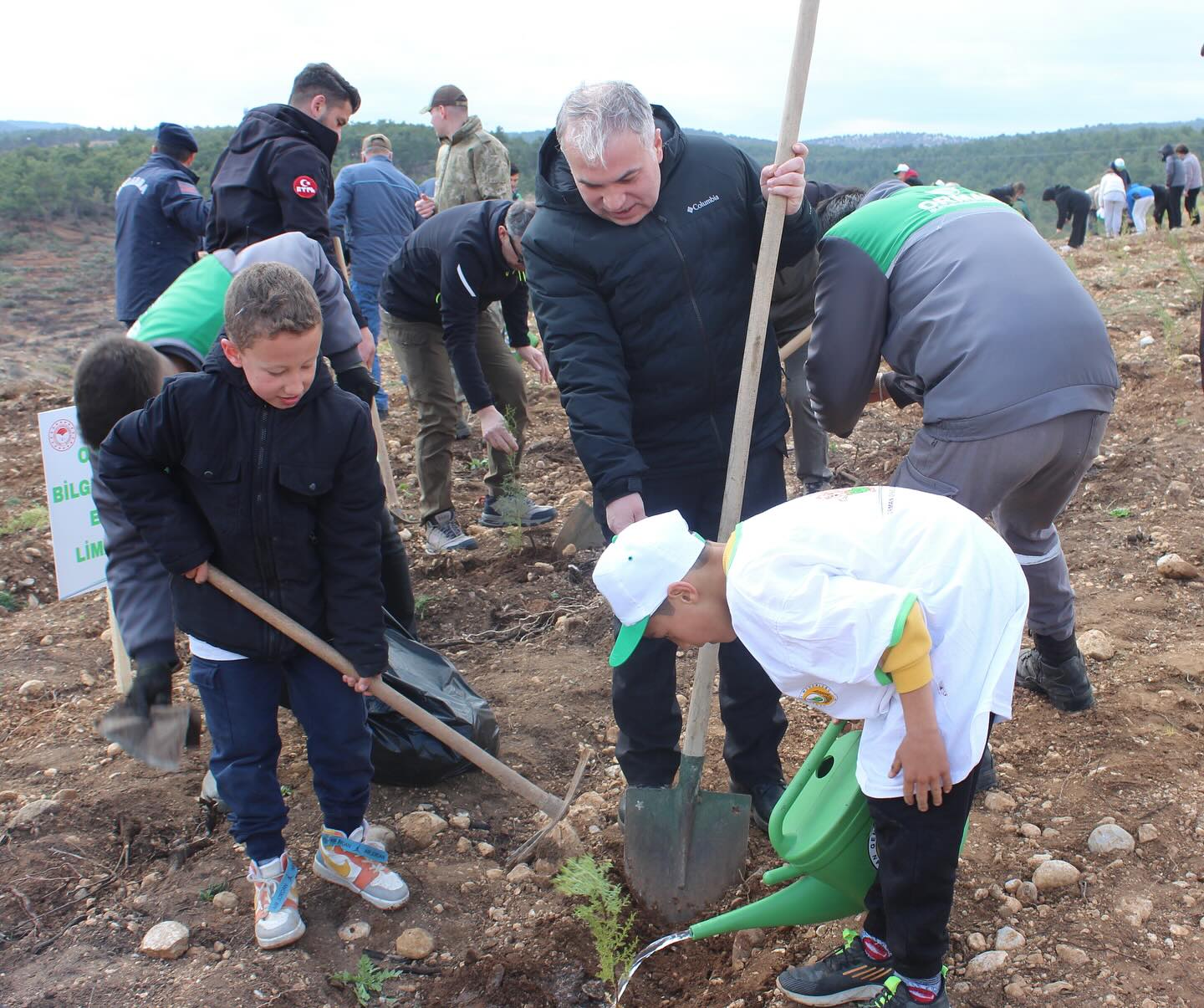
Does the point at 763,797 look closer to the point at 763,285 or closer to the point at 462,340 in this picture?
the point at 763,285

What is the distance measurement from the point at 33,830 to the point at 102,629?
1.56 meters

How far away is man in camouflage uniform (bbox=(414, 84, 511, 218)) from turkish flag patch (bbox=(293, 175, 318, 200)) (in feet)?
9.77

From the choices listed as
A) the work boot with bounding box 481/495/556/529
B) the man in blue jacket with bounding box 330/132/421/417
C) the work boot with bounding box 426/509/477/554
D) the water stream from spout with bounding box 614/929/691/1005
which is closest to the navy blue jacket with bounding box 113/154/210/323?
Answer: the work boot with bounding box 426/509/477/554

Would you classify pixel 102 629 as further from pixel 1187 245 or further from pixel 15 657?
pixel 1187 245

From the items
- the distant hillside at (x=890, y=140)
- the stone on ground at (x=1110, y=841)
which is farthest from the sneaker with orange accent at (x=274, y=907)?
the distant hillside at (x=890, y=140)

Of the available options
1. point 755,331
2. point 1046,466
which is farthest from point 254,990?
point 1046,466

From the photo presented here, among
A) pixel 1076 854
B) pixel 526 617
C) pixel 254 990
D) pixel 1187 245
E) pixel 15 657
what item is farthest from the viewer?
pixel 1187 245

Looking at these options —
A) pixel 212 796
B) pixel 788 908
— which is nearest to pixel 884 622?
pixel 788 908

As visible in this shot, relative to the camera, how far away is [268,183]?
381 centimetres

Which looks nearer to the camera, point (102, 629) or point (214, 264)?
point (214, 264)

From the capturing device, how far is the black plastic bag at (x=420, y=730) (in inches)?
117

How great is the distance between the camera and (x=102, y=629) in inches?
169

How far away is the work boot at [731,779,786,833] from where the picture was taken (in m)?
2.80

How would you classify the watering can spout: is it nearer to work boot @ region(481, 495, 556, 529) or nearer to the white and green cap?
the white and green cap
